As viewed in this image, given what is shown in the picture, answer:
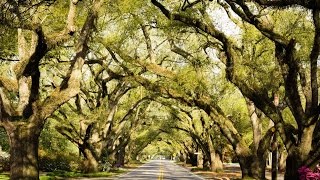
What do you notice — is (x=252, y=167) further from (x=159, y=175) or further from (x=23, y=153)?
(x=159, y=175)

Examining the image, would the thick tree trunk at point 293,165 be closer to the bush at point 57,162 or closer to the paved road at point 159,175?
the paved road at point 159,175

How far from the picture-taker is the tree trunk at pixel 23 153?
1588cm

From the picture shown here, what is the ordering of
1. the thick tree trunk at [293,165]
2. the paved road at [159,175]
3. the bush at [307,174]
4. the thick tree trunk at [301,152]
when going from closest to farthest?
the bush at [307,174], the thick tree trunk at [301,152], the thick tree trunk at [293,165], the paved road at [159,175]

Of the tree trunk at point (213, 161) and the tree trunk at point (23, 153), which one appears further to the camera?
the tree trunk at point (213, 161)

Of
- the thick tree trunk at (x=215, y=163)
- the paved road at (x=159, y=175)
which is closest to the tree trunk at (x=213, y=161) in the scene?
the thick tree trunk at (x=215, y=163)

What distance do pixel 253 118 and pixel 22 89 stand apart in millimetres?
14102

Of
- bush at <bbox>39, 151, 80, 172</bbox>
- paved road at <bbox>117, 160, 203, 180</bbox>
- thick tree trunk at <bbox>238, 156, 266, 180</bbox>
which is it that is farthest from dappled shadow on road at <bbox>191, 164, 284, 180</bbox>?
bush at <bbox>39, 151, 80, 172</bbox>

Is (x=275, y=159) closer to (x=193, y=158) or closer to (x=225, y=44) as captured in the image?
(x=225, y=44)

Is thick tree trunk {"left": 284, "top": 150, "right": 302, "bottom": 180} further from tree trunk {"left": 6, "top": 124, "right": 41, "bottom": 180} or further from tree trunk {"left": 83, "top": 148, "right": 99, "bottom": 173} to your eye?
tree trunk {"left": 83, "top": 148, "right": 99, "bottom": 173}

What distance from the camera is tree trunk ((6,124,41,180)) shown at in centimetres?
1588

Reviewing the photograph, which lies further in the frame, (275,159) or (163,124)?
(163,124)

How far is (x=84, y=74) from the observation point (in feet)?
Answer: 125

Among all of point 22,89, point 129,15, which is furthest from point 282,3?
point 129,15

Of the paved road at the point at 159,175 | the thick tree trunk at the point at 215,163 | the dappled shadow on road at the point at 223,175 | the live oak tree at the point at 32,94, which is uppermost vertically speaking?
the live oak tree at the point at 32,94
